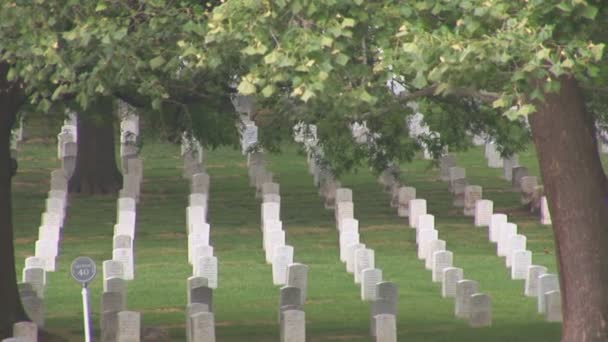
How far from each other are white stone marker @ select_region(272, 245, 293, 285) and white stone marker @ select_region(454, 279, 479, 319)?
330cm

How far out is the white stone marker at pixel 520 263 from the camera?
22.6 meters

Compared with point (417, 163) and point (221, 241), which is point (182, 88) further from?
point (417, 163)

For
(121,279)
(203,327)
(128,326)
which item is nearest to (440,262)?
(121,279)

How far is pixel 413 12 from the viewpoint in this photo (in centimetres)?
1195

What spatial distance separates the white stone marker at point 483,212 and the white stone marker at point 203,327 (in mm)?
12163

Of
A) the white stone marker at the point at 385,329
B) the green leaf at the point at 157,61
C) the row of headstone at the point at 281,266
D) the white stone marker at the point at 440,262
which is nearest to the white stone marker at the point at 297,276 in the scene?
the row of headstone at the point at 281,266

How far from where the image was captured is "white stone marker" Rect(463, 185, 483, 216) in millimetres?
29375

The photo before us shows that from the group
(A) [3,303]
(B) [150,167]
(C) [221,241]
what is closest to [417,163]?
(B) [150,167]

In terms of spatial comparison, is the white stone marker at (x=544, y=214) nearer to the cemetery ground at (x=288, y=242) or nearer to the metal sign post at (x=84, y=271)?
the cemetery ground at (x=288, y=242)

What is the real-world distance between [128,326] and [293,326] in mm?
1759

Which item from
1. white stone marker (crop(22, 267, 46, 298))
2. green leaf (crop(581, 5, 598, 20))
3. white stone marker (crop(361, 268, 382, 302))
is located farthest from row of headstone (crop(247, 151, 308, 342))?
green leaf (crop(581, 5, 598, 20))

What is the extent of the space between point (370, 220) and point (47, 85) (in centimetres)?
1343

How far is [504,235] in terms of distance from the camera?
81.4ft

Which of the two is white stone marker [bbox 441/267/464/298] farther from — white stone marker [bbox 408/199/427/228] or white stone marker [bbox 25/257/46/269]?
white stone marker [bbox 408/199/427/228]
